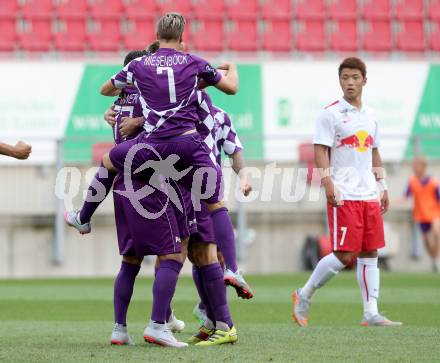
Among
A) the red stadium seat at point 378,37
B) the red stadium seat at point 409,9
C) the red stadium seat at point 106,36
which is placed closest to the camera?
the red stadium seat at point 106,36

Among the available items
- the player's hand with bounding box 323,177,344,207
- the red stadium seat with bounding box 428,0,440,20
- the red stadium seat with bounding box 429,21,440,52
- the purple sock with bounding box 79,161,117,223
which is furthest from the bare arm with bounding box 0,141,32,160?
the red stadium seat with bounding box 428,0,440,20

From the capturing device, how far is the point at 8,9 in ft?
60.2

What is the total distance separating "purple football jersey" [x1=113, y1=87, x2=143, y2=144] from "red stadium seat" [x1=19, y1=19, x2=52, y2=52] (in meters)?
12.1

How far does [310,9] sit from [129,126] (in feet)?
45.4

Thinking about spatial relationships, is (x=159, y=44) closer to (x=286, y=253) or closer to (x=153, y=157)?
(x=153, y=157)

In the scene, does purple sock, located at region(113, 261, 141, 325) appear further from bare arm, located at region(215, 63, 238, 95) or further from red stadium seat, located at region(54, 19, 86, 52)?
red stadium seat, located at region(54, 19, 86, 52)

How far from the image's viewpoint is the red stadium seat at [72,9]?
727 inches

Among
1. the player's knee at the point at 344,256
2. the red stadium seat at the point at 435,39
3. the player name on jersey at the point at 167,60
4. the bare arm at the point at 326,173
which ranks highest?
the red stadium seat at the point at 435,39

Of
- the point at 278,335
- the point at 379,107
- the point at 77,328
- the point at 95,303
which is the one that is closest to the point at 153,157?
the point at 278,335

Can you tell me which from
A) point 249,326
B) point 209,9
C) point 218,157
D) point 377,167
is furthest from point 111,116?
point 209,9

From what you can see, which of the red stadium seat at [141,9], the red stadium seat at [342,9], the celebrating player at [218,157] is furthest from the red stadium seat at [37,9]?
the celebrating player at [218,157]

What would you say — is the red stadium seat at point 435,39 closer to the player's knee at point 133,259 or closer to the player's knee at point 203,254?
the player's knee at point 203,254

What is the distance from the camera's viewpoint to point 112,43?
60.3ft

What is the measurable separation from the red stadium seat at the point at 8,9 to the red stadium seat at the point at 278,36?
4531 millimetres
